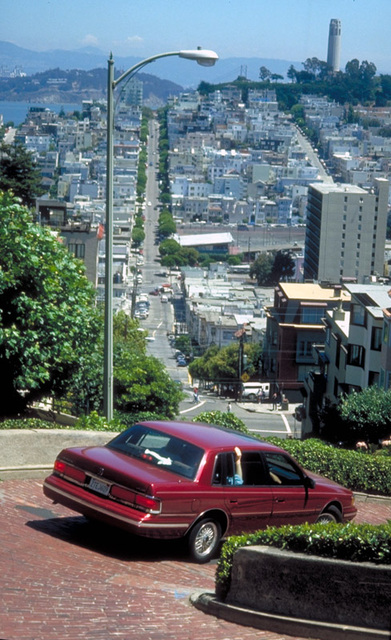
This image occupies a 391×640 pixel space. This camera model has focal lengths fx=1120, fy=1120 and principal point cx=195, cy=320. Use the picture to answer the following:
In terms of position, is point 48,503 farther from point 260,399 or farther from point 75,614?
point 260,399

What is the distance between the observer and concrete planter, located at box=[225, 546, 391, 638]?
5.17 meters

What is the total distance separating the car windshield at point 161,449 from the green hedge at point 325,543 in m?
1.31

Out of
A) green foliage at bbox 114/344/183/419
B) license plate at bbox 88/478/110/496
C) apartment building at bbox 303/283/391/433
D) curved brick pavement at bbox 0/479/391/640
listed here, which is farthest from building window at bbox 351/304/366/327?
license plate at bbox 88/478/110/496

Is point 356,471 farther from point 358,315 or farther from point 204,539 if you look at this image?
point 358,315

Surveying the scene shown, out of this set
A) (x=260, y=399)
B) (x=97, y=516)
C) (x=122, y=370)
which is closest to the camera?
(x=97, y=516)

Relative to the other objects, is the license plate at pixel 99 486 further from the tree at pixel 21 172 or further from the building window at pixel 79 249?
the building window at pixel 79 249

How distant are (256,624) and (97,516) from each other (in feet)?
6.09

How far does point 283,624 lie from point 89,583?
1270 mm

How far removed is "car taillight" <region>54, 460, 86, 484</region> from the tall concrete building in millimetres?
142190

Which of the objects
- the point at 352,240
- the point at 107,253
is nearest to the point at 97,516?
the point at 107,253

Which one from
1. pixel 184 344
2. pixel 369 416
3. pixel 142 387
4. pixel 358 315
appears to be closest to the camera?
pixel 369 416

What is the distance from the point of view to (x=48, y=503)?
27.6 feet

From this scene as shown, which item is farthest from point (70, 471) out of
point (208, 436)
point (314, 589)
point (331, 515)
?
point (314, 589)

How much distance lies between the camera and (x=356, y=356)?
29594 mm
